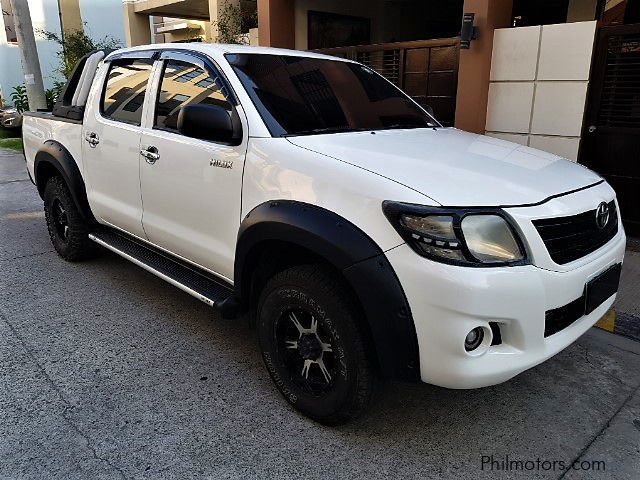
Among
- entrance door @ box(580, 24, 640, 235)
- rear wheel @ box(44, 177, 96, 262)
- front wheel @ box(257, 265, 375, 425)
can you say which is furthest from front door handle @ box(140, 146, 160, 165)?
entrance door @ box(580, 24, 640, 235)

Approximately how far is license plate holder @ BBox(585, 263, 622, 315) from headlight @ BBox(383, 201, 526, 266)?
53 centimetres

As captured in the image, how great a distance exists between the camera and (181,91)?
3.34 metres

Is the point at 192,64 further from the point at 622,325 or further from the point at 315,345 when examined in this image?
the point at 622,325

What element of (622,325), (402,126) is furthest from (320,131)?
(622,325)

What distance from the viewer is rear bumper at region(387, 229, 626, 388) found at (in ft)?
6.66

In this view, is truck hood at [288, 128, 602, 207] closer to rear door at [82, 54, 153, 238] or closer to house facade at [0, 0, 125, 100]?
rear door at [82, 54, 153, 238]

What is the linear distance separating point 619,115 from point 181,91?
169 inches

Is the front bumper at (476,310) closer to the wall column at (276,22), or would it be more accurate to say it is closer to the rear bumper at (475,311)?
the rear bumper at (475,311)

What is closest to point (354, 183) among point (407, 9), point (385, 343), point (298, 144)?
point (298, 144)

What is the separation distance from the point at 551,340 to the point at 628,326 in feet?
5.74

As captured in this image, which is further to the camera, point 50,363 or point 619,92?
point 619,92

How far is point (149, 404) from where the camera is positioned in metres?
2.78

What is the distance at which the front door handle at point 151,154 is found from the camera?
3.33 meters

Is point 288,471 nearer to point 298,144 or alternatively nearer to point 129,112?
point 298,144
